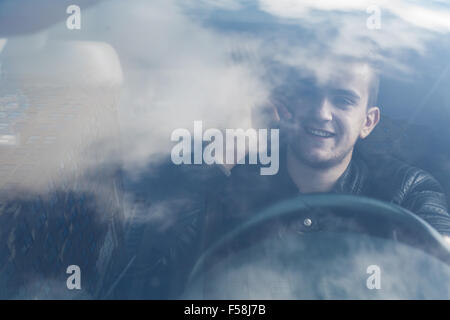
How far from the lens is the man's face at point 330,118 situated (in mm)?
3473

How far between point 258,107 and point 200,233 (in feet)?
5.55

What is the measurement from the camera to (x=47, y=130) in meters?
5.25

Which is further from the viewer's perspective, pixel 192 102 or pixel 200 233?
pixel 192 102

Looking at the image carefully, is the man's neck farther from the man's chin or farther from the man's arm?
the man's arm

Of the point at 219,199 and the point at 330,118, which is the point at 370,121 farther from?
the point at 219,199

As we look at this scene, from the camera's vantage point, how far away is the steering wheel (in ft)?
10.6

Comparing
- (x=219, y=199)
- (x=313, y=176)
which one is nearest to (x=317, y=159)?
(x=313, y=176)

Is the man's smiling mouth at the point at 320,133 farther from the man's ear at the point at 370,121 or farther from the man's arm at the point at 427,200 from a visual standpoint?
the man's arm at the point at 427,200

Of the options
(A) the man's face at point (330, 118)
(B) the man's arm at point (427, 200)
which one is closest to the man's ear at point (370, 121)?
(A) the man's face at point (330, 118)

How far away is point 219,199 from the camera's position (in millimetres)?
3602

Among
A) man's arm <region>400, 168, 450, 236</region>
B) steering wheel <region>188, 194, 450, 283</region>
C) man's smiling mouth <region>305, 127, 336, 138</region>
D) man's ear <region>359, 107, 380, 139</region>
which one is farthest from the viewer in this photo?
man's ear <region>359, 107, 380, 139</region>

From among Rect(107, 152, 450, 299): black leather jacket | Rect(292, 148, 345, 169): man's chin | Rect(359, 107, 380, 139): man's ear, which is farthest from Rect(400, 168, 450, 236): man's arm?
Rect(292, 148, 345, 169): man's chin
